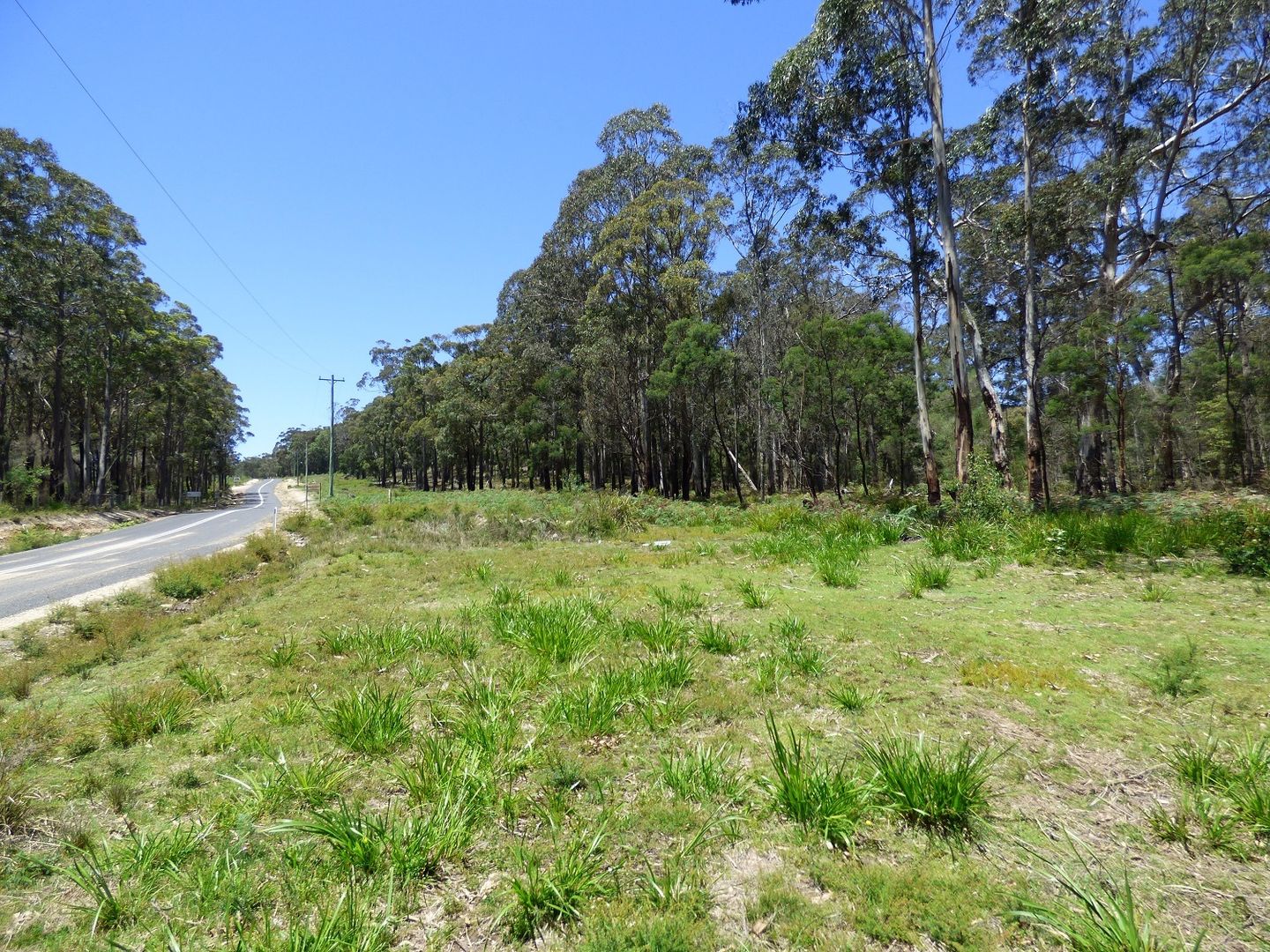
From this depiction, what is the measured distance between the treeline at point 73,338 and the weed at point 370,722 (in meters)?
30.5

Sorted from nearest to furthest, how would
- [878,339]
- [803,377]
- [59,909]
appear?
[59,909] < [878,339] < [803,377]

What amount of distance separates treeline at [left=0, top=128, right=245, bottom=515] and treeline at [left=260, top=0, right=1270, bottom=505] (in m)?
20.3

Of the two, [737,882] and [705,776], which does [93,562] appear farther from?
[737,882]

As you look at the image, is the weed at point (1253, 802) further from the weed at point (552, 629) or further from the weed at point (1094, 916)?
the weed at point (552, 629)

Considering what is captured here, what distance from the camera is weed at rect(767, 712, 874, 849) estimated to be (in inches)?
105

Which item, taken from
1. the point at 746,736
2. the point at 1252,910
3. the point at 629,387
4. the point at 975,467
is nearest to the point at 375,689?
the point at 746,736

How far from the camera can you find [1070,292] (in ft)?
75.0

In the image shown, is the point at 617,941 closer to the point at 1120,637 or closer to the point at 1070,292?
the point at 1120,637

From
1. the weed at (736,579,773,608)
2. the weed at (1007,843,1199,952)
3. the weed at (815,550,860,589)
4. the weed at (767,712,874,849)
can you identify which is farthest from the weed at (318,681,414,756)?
the weed at (815,550,860,589)

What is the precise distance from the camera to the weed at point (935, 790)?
8.79 feet

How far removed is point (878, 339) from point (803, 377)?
3392mm

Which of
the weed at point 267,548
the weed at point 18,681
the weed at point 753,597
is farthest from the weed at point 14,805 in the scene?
the weed at point 267,548

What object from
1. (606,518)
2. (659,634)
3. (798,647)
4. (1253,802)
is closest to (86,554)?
(606,518)

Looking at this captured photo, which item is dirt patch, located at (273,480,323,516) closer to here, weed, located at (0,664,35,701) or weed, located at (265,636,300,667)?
weed, located at (0,664,35,701)
